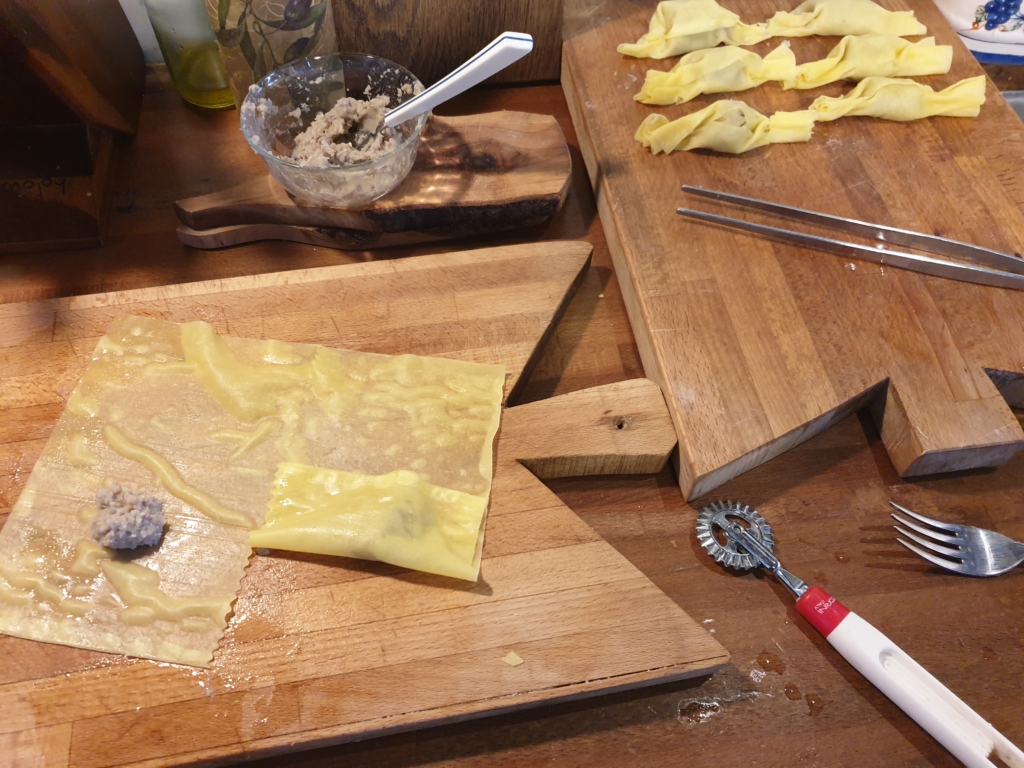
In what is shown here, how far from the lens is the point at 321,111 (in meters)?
1.49

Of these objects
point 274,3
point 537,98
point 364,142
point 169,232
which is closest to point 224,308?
point 169,232

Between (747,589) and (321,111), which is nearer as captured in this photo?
(747,589)

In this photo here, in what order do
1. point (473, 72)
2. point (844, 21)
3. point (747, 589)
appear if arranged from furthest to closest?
point (844, 21)
point (473, 72)
point (747, 589)

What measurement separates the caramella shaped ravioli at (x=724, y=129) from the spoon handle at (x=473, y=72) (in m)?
0.35

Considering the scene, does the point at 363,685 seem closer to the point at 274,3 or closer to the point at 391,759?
the point at 391,759

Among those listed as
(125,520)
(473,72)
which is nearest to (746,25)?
(473,72)

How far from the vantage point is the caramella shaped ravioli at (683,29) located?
159cm

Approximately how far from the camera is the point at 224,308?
126 centimetres

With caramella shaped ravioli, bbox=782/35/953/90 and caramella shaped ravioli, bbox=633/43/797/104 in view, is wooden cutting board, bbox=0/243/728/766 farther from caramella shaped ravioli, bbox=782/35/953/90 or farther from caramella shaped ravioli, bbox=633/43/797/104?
caramella shaped ravioli, bbox=782/35/953/90

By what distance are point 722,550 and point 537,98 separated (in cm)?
115

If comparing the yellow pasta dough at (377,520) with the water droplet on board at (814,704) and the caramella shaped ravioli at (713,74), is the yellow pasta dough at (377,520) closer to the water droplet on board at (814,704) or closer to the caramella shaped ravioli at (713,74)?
the water droplet on board at (814,704)

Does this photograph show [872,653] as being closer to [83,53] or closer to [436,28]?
[436,28]

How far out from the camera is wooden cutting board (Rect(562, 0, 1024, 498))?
3.84ft

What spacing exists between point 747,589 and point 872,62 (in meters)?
1.21
